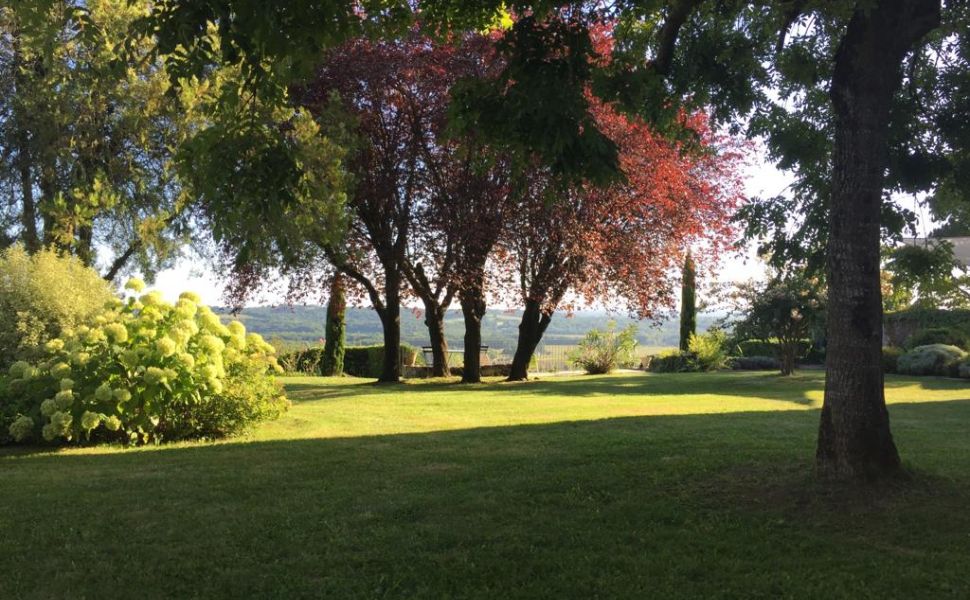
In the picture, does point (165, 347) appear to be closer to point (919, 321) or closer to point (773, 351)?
point (773, 351)

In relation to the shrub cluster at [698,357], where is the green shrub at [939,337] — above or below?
above

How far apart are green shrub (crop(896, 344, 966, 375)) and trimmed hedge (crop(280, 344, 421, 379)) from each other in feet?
45.7

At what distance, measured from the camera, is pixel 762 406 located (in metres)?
12.2

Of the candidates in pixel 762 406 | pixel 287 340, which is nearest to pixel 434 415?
pixel 762 406

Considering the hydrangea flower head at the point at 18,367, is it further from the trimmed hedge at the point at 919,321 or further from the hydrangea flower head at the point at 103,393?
the trimmed hedge at the point at 919,321

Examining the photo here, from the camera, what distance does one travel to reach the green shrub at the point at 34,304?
9.17m

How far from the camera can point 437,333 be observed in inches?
753

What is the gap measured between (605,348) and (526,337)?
5144 mm

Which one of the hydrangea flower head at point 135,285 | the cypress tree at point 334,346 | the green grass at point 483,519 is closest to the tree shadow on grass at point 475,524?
the green grass at point 483,519

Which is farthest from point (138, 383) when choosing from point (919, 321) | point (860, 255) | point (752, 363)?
point (919, 321)

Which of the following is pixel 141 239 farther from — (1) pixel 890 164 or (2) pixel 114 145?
(1) pixel 890 164

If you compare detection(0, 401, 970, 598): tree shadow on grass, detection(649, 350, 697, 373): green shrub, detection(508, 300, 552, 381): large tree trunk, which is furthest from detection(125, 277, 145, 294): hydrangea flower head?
detection(649, 350, 697, 373): green shrub

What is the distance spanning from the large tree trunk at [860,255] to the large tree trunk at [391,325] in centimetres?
1289

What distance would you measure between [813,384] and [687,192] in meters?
5.20
